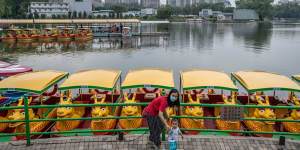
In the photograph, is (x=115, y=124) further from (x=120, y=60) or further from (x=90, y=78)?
(x=120, y=60)

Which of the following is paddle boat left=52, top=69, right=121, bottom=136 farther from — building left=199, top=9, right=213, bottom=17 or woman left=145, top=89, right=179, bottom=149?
building left=199, top=9, right=213, bottom=17

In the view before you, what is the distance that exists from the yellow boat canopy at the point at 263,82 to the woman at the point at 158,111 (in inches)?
196

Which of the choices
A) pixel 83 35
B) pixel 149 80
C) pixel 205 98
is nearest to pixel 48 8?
pixel 83 35

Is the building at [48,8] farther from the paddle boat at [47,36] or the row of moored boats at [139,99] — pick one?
the row of moored boats at [139,99]

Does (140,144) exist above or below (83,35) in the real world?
below

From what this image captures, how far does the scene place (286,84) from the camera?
1004 centimetres

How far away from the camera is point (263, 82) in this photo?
10.2 meters

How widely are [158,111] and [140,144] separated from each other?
1493 mm

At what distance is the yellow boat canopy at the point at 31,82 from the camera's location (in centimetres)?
957

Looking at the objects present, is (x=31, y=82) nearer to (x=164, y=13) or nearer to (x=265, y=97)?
(x=265, y=97)

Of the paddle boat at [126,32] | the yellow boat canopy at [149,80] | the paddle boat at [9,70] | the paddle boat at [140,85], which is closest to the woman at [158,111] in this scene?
the paddle boat at [140,85]

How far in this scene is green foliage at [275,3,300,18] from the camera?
603 ft

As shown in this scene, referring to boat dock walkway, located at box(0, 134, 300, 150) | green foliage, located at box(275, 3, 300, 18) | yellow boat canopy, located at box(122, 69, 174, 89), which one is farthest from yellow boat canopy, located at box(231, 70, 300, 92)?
green foliage, located at box(275, 3, 300, 18)

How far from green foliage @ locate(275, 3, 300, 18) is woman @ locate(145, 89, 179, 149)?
21084cm
